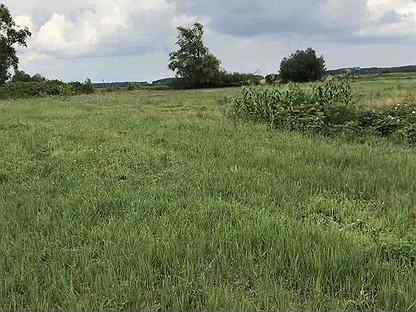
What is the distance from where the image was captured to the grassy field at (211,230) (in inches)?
140

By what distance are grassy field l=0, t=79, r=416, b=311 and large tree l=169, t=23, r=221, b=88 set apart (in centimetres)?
6005

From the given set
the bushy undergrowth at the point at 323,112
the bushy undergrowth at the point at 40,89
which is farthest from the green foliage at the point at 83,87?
the bushy undergrowth at the point at 323,112

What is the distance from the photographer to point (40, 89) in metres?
48.9

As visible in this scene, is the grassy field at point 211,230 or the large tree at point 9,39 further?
the large tree at point 9,39

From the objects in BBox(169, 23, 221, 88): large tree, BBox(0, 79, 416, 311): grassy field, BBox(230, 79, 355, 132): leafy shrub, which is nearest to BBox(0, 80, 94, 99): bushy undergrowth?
BBox(169, 23, 221, 88): large tree

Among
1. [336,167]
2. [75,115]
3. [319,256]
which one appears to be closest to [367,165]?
[336,167]

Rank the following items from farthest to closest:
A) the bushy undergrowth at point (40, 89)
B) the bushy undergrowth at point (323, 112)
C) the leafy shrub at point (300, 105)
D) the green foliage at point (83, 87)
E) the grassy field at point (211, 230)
A: 1. the green foliage at point (83, 87)
2. the bushy undergrowth at point (40, 89)
3. the leafy shrub at point (300, 105)
4. the bushy undergrowth at point (323, 112)
5. the grassy field at point (211, 230)

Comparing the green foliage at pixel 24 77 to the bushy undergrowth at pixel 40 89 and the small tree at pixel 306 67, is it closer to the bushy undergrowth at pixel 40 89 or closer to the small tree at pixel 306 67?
the bushy undergrowth at pixel 40 89

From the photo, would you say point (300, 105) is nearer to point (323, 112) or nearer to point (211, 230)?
point (323, 112)

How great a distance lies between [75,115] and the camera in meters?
20.4

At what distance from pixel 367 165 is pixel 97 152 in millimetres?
5254

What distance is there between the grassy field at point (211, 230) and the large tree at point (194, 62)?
197 feet

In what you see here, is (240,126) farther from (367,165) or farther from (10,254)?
(10,254)

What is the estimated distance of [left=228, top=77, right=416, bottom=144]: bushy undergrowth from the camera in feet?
39.4
